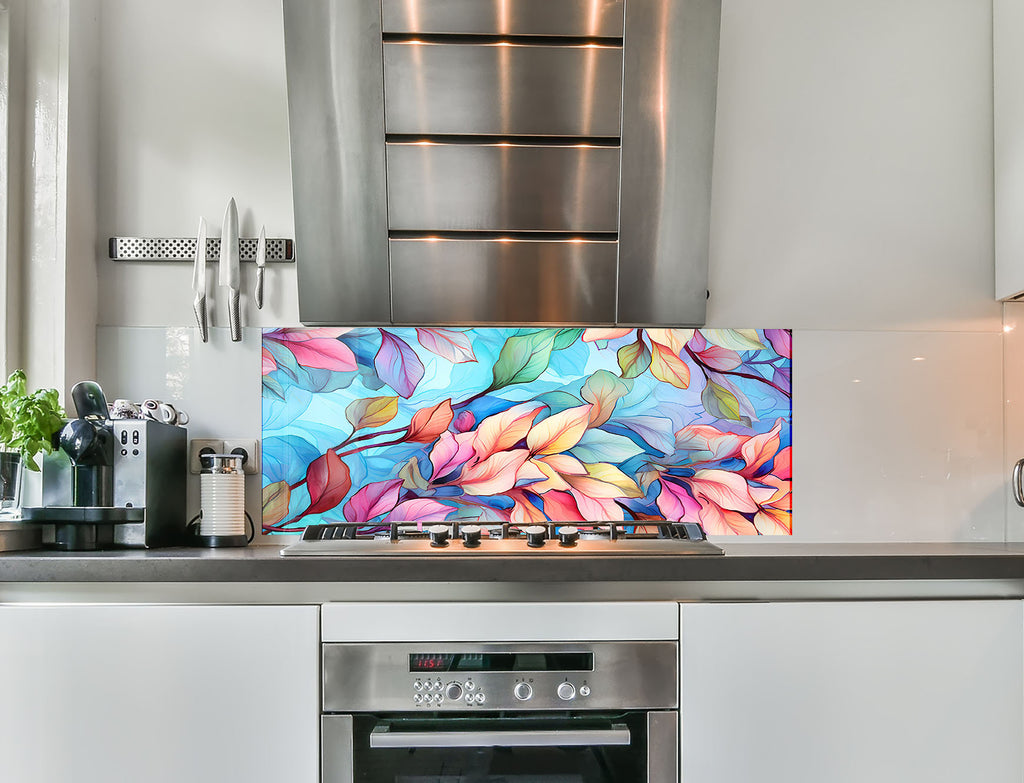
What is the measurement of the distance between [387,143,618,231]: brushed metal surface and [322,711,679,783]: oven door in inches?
42.2

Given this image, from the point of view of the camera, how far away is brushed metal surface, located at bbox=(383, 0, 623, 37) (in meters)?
1.78

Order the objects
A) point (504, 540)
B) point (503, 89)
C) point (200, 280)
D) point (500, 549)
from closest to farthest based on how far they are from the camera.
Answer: point (500, 549), point (504, 540), point (503, 89), point (200, 280)

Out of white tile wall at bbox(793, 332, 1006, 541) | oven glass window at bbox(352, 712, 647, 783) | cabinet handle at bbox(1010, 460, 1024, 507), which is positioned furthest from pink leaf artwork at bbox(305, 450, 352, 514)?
cabinet handle at bbox(1010, 460, 1024, 507)

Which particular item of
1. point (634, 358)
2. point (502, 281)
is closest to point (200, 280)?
point (502, 281)

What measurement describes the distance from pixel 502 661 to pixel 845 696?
0.63 metres

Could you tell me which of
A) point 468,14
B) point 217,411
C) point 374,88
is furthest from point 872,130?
point 217,411

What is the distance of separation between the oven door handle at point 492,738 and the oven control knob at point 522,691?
6cm

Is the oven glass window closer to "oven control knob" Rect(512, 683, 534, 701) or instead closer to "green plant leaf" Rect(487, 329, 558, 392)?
"oven control knob" Rect(512, 683, 534, 701)

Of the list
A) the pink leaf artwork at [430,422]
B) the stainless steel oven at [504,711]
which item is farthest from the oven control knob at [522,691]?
the pink leaf artwork at [430,422]

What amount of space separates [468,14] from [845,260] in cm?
111

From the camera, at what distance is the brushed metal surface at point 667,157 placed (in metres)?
1.82

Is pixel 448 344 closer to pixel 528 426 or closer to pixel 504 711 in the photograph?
pixel 528 426

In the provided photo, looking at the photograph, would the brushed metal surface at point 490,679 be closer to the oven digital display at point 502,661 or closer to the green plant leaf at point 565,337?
the oven digital display at point 502,661

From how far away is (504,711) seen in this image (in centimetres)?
141
